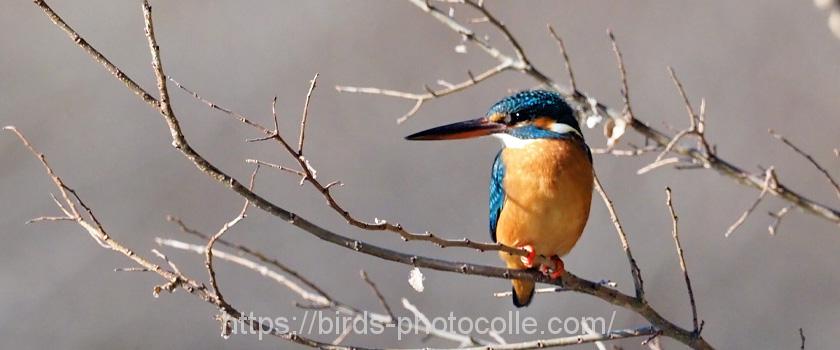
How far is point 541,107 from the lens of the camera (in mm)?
2303

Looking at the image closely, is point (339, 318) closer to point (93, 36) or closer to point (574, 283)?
point (574, 283)

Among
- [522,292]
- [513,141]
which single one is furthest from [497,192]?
[522,292]

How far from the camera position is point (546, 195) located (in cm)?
214

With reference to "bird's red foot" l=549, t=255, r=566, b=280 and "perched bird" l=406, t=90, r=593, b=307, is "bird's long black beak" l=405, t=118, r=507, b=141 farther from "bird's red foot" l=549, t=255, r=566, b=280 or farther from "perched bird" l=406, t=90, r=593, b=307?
"bird's red foot" l=549, t=255, r=566, b=280

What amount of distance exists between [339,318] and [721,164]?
1633mm

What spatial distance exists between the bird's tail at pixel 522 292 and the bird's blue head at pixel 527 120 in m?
0.35

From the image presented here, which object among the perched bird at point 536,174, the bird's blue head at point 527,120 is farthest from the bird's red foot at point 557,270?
the bird's blue head at point 527,120

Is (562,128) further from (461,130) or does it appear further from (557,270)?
(557,270)

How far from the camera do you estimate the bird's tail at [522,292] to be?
7.77ft

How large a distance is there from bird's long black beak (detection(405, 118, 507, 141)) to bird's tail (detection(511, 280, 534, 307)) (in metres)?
0.37

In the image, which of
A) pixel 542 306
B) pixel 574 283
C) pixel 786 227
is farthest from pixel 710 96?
pixel 574 283

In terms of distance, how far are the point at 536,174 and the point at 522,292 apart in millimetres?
369

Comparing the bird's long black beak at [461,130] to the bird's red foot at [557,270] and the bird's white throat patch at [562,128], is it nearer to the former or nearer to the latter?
the bird's white throat patch at [562,128]

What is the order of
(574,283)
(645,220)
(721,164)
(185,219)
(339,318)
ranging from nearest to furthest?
1. (721,164)
2. (574,283)
3. (339,318)
4. (185,219)
5. (645,220)
